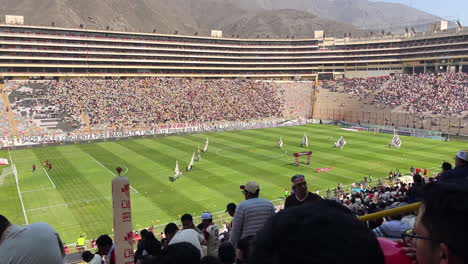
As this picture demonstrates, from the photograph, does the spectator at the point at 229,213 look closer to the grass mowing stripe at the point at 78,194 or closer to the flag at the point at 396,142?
the grass mowing stripe at the point at 78,194

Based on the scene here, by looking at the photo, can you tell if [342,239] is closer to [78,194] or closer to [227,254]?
[227,254]

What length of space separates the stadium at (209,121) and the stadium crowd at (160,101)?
42 cm

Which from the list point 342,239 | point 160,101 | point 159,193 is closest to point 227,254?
point 342,239

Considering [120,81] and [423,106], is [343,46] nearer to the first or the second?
[423,106]

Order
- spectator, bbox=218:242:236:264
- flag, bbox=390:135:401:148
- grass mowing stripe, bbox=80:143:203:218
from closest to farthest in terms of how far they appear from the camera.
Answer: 1. spectator, bbox=218:242:236:264
2. grass mowing stripe, bbox=80:143:203:218
3. flag, bbox=390:135:401:148

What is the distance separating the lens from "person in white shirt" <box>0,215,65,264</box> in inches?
155

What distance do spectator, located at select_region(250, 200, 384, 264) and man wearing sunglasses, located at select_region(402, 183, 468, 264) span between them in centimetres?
74

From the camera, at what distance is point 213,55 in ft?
363

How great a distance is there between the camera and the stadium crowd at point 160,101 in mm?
72562

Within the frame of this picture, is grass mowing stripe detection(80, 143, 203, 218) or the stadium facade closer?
grass mowing stripe detection(80, 143, 203, 218)

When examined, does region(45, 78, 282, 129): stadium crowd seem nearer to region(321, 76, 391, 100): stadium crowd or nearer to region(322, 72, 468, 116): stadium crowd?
region(321, 76, 391, 100): stadium crowd

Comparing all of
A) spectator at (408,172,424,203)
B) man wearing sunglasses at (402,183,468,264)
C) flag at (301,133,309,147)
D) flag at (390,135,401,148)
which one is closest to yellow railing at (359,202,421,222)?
spectator at (408,172,424,203)

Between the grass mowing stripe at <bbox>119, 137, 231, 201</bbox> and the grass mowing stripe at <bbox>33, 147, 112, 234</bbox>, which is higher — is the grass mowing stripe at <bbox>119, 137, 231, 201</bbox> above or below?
above

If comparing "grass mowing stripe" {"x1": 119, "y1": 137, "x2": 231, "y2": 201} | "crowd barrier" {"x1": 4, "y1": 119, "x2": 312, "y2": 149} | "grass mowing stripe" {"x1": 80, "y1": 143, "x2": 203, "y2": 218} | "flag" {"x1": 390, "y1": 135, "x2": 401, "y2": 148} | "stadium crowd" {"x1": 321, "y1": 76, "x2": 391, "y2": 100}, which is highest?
"stadium crowd" {"x1": 321, "y1": 76, "x2": 391, "y2": 100}
